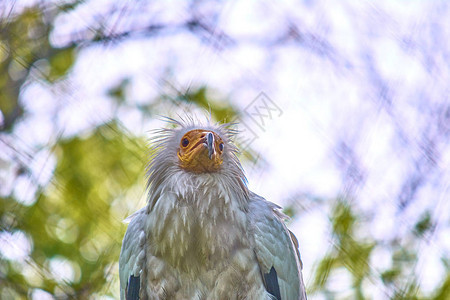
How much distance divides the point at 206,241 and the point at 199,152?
50 cm

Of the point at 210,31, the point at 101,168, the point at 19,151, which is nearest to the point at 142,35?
the point at 210,31

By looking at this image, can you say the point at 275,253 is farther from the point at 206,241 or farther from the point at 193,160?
the point at 193,160

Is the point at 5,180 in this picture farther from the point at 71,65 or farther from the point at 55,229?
the point at 71,65

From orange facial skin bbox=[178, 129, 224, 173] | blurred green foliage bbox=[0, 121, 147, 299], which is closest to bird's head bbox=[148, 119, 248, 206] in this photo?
orange facial skin bbox=[178, 129, 224, 173]

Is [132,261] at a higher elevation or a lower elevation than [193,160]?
lower

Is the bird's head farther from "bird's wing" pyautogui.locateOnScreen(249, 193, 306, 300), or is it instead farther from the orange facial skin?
"bird's wing" pyautogui.locateOnScreen(249, 193, 306, 300)

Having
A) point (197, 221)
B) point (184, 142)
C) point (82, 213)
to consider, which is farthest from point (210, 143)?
point (82, 213)

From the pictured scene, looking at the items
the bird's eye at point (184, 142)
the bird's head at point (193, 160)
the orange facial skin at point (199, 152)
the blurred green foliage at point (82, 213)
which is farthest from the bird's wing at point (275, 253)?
the blurred green foliage at point (82, 213)

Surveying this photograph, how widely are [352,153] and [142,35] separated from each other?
6.04ft

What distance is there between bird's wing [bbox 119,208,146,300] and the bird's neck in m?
0.07

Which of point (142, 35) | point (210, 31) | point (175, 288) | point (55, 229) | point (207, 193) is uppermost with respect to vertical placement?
point (210, 31)

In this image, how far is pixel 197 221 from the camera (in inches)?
123

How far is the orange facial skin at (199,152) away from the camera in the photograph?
3.18 meters

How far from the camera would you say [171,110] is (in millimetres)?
4094
